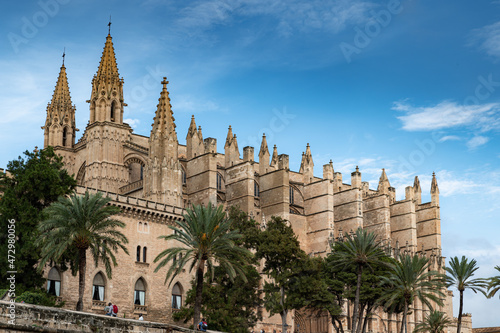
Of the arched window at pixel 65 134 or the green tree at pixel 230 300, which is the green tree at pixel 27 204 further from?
the arched window at pixel 65 134

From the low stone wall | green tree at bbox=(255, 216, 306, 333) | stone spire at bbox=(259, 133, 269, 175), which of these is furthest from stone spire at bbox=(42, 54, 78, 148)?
the low stone wall

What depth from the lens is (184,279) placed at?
2025 inches

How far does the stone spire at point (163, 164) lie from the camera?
182 ft

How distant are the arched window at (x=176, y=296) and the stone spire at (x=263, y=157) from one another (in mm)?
20580

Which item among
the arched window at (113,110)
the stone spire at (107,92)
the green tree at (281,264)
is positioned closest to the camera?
the green tree at (281,264)

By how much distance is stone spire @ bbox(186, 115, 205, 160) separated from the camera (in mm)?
66250

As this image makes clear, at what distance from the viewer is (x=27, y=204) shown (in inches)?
1612

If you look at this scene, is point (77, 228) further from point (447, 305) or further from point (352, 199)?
point (447, 305)

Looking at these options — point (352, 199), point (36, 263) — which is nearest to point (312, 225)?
point (352, 199)

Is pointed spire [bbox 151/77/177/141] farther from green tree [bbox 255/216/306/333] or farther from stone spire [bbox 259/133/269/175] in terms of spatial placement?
green tree [bbox 255/216/306/333]

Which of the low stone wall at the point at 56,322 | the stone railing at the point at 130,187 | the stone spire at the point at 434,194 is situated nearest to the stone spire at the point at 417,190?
the stone spire at the point at 434,194

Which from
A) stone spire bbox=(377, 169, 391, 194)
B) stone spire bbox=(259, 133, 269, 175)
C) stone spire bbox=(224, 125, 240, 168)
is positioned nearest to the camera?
stone spire bbox=(224, 125, 240, 168)

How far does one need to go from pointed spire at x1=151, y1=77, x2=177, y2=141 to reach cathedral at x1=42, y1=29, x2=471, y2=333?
84mm

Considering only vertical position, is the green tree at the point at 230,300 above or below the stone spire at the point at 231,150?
below
